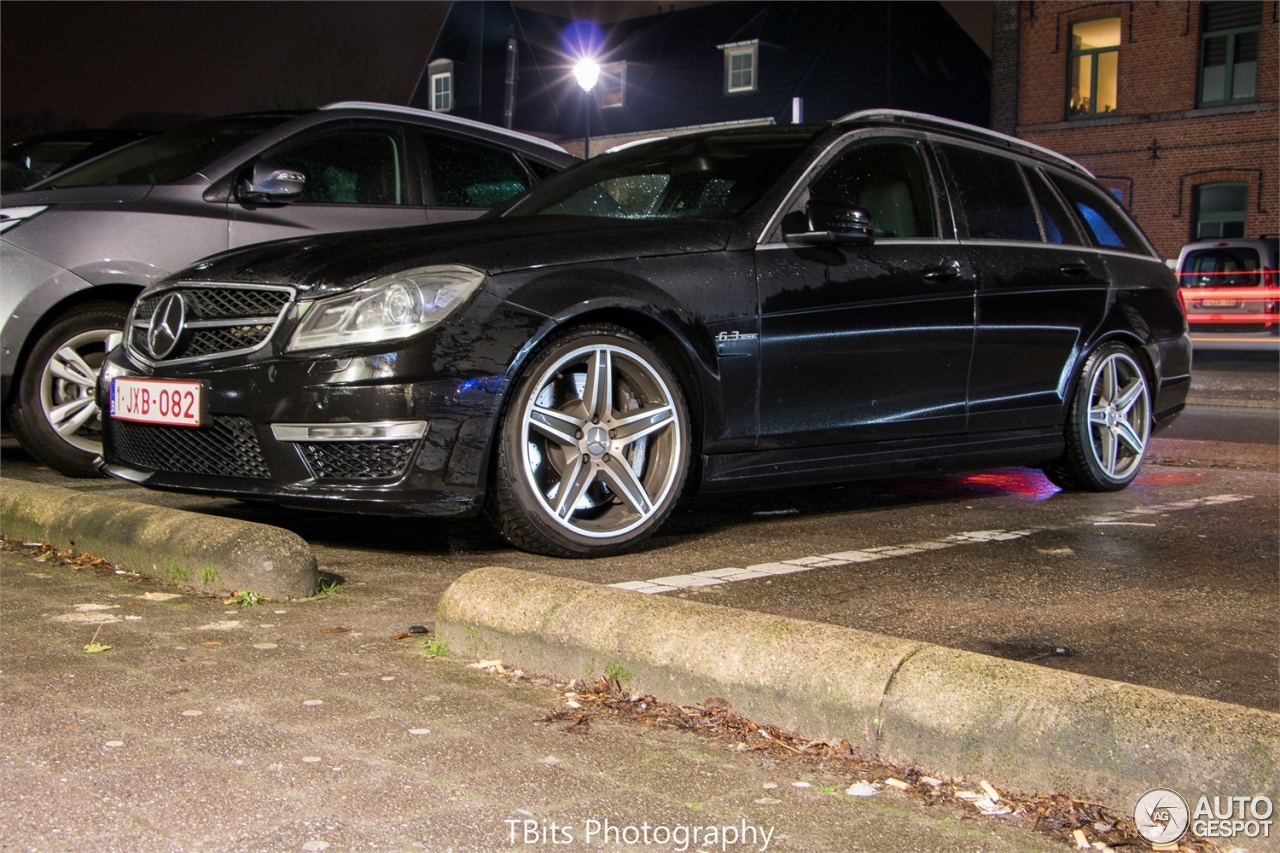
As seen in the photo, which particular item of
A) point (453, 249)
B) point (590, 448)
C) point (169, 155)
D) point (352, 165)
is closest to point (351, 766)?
point (590, 448)

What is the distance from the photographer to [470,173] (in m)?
7.97

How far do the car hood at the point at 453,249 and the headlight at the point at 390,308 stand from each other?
0.14 feet

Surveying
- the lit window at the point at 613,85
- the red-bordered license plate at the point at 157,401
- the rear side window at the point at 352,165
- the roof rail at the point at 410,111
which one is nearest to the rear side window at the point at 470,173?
the roof rail at the point at 410,111

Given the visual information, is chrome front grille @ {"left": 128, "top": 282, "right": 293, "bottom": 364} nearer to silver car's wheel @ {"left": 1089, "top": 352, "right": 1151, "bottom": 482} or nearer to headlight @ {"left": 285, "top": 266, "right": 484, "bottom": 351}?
headlight @ {"left": 285, "top": 266, "right": 484, "bottom": 351}

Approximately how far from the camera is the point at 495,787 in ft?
8.78

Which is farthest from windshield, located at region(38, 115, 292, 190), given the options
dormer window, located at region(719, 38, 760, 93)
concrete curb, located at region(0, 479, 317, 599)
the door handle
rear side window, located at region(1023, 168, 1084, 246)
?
dormer window, located at region(719, 38, 760, 93)

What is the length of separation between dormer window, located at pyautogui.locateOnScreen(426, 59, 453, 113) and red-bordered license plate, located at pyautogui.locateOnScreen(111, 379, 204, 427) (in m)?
48.3

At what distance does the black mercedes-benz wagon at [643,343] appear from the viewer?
15.3ft

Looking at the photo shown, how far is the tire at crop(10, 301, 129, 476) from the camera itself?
6688mm

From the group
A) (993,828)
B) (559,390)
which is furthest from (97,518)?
(993,828)

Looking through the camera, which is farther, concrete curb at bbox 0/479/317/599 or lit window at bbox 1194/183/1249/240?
lit window at bbox 1194/183/1249/240

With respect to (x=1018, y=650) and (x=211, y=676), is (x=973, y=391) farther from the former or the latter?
(x=211, y=676)

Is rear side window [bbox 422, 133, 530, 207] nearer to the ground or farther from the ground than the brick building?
nearer to the ground

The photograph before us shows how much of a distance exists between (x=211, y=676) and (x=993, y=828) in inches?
72.3
